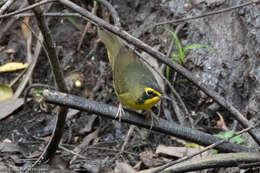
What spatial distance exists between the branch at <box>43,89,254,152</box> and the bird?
12 centimetres

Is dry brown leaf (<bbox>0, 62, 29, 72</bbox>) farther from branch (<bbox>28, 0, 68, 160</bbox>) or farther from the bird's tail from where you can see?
branch (<bbox>28, 0, 68, 160</bbox>)

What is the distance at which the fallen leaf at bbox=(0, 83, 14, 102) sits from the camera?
17.5 feet

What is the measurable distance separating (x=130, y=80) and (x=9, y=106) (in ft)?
7.46

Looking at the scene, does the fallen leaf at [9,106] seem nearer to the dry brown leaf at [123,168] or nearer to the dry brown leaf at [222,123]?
the dry brown leaf at [123,168]

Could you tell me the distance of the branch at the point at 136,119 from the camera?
290 centimetres

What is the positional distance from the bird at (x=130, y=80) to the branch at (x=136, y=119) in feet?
0.41

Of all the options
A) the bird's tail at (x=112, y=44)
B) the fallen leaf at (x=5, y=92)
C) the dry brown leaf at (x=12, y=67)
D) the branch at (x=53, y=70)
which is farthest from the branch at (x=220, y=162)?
the dry brown leaf at (x=12, y=67)

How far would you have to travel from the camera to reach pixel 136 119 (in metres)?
3.44

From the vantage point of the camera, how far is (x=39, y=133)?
5.02 m

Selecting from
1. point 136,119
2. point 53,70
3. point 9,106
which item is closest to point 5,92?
point 9,106

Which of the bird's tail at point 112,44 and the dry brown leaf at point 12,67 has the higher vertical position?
the bird's tail at point 112,44

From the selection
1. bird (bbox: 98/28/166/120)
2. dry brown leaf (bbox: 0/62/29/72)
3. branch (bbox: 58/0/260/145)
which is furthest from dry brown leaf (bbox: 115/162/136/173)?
dry brown leaf (bbox: 0/62/29/72)

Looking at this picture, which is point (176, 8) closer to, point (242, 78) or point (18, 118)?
point (242, 78)

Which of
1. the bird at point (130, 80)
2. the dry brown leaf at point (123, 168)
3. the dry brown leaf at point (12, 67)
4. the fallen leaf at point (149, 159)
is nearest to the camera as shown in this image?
the bird at point (130, 80)
